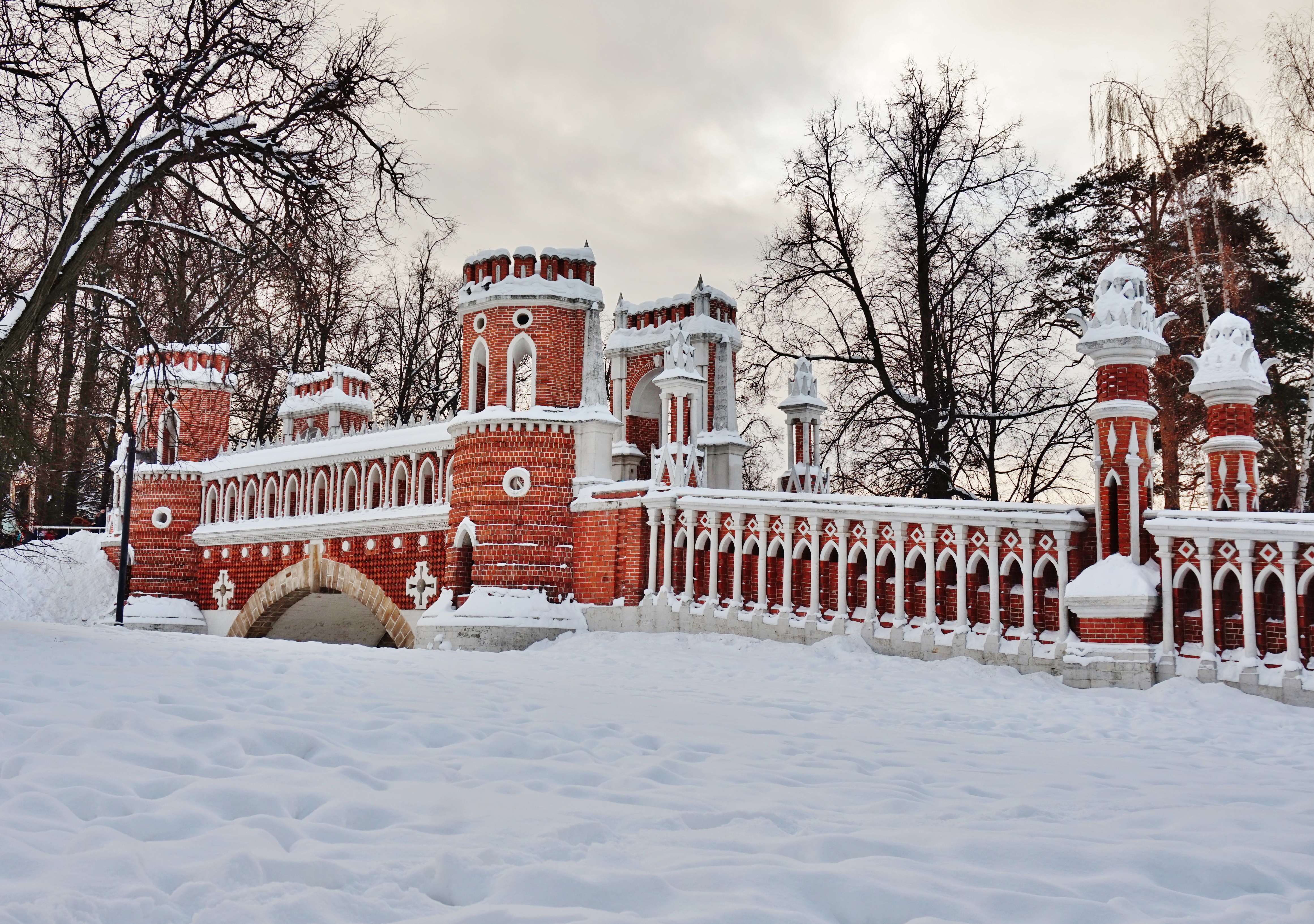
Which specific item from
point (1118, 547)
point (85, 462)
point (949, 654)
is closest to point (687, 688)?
point (949, 654)

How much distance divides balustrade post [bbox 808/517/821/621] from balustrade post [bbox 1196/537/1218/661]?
12.9 ft

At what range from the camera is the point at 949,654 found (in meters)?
11.5

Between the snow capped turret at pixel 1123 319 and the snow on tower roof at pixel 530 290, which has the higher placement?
the snow on tower roof at pixel 530 290

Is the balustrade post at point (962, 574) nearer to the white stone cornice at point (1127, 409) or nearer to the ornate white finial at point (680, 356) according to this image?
the white stone cornice at point (1127, 409)

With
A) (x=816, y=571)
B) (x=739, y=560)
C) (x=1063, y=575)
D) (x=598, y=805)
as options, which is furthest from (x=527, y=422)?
(x=598, y=805)

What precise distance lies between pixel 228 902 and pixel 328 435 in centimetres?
2082

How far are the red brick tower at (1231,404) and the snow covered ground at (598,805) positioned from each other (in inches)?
190

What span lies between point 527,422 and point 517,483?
0.84 m

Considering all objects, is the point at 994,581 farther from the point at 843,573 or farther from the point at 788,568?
the point at 788,568

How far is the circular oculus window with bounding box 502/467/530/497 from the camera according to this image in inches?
630

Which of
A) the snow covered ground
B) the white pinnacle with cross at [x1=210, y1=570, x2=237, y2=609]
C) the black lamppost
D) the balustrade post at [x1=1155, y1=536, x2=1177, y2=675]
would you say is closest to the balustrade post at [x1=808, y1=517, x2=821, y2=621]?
the balustrade post at [x1=1155, y1=536, x2=1177, y2=675]

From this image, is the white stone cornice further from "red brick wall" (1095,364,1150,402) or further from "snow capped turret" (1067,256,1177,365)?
"snow capped turret" (1067,256,1177,365)

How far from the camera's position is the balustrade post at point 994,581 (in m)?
11.3

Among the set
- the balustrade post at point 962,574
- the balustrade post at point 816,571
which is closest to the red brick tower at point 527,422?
the balustrade post at point 816,571
